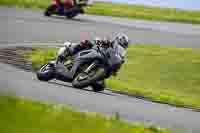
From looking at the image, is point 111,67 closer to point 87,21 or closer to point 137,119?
point 137,119

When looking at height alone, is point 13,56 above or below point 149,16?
above

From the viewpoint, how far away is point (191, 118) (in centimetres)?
1422

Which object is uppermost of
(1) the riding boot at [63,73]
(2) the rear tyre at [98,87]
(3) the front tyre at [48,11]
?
(1) the riding boot at [63,73]

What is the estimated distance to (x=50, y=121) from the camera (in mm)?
9117

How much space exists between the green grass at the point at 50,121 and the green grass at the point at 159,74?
257 inches

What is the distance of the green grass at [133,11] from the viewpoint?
37.5m

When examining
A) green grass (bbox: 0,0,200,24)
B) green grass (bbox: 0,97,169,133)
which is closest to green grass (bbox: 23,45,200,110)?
green grass (bbox: 0,97,169,133)

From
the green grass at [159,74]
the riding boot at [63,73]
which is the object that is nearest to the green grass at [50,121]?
the riding boot at [63,73]

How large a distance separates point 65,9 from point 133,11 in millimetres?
6800

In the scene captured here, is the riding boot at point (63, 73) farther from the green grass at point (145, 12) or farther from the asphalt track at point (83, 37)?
the green grass at point (145, 12)

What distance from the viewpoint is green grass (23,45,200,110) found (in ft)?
60.1

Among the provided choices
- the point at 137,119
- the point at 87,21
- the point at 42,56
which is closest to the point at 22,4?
the point at 87,21

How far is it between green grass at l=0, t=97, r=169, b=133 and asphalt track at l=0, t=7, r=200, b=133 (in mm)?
633

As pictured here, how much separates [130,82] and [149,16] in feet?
57.2
